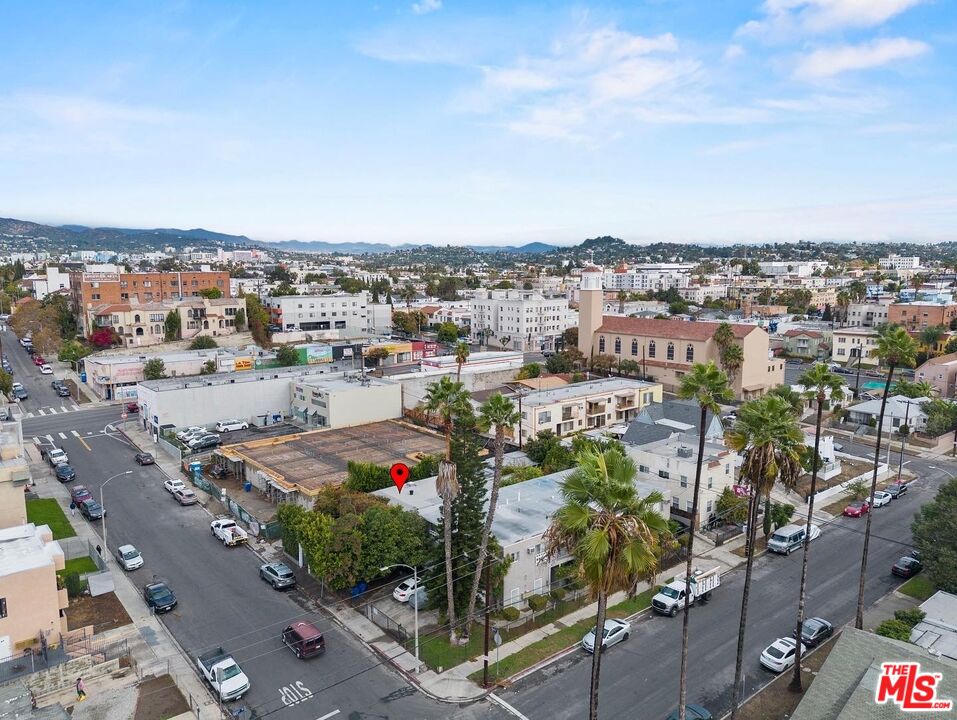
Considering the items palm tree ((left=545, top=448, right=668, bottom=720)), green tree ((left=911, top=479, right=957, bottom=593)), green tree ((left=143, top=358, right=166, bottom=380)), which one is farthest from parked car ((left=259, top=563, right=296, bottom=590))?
green tree ((left=143, top=358, right=166, bottom=380))

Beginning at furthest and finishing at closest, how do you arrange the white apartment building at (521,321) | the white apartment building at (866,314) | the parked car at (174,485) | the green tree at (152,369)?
the white apartment building at (521,321)
the white apartment building at (866,314)
the green tree at (152,369)
the parked car at (174,485)

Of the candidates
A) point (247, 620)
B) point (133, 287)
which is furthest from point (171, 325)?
point (247, 620)

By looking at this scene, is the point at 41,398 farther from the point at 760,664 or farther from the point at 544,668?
the point at 760,664

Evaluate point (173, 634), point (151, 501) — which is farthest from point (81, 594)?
point (151, 501)

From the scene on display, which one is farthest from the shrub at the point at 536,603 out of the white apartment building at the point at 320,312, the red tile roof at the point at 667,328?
the white apartment building at the point at 320,312

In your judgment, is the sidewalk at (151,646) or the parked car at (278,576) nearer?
the sidewalk at (151,646)

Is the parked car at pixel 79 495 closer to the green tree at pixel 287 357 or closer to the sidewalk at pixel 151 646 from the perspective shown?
the sidewalk at pixel 151 646

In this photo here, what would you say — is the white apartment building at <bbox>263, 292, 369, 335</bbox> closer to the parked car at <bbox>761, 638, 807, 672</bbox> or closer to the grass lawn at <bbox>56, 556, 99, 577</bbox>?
the grass lawn at <bbox>56, 556, 99, 577</bbox>
